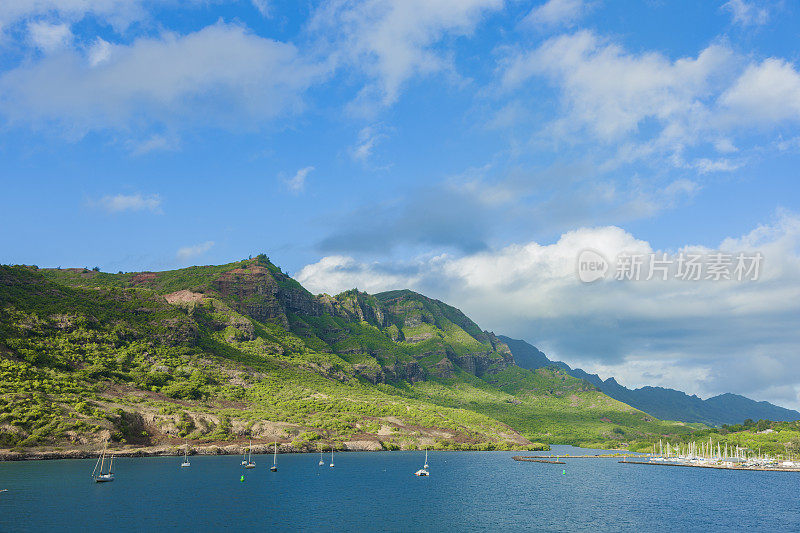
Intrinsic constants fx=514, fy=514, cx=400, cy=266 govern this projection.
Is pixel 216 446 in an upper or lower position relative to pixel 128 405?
lower

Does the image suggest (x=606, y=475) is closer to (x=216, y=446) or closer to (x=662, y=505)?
(x=662, y=505)

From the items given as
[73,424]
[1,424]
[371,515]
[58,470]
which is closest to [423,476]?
[371,515]

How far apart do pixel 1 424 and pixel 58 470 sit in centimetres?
3297

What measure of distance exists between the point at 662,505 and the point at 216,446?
151506 millimetres

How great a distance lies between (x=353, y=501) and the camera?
115562mm

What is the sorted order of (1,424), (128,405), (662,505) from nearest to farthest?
(662,505) → (1,424) → (128,405)

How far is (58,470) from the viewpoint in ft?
440

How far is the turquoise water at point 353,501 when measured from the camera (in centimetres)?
9112

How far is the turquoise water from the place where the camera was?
91.1 meters

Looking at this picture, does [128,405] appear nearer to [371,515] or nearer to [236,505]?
[236,505]

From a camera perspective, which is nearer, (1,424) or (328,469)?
(1,424)

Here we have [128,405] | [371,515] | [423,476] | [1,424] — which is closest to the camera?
[371,515]

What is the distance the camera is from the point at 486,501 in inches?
4887

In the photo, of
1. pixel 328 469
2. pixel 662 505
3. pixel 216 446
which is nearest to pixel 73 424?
pixel 216 446
